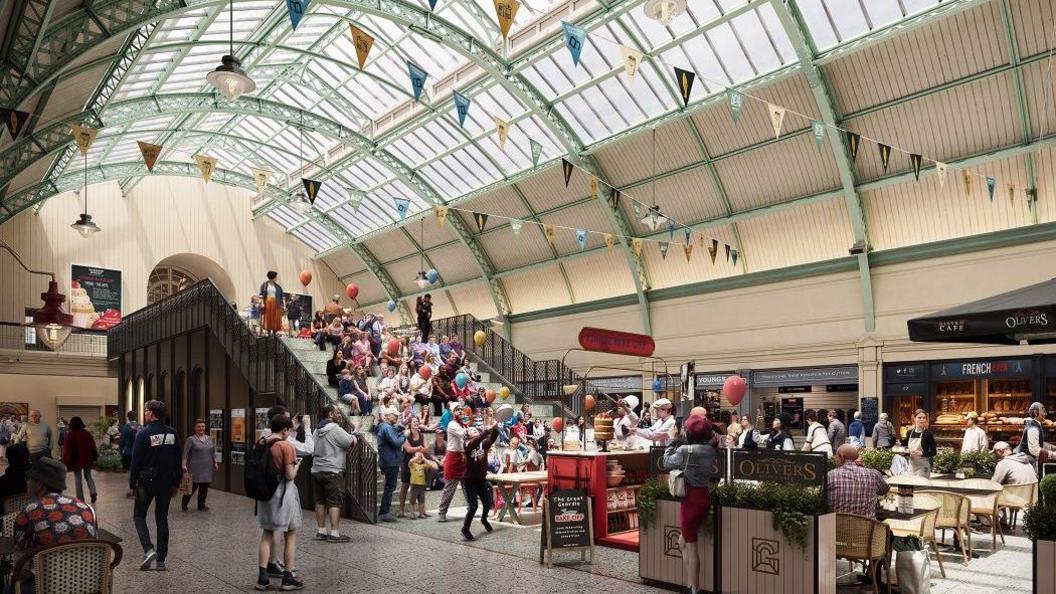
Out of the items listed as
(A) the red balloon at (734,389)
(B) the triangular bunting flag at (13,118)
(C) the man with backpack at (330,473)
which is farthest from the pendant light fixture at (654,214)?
(B) the triangular bunting flag at (13,118)

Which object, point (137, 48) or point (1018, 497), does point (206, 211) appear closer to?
point (137, 48)

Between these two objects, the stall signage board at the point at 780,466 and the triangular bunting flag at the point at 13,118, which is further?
the triangular bunting flag at the point at 13,118

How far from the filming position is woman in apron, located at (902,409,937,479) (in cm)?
1127

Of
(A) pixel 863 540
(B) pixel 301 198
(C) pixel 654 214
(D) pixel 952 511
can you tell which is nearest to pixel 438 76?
(B) pixel 301 198

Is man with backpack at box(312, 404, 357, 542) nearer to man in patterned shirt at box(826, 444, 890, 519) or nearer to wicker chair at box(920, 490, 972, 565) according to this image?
man in patterned shirt at box(826, 444, 890, 519)

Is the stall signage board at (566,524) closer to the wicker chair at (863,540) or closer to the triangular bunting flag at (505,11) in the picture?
the wicker chair at (863,540)

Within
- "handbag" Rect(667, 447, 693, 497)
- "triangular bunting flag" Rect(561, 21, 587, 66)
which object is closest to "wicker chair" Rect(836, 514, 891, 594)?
"handbag" Rect(667, 447, 693, 497)

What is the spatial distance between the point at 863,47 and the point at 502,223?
14.3 m

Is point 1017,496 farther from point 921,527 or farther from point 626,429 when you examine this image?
Result: point 626,429

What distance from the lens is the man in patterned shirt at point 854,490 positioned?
7.54m

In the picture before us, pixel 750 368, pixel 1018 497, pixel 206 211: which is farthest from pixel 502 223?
pixel 1018 497

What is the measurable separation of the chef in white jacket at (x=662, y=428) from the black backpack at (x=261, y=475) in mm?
5799

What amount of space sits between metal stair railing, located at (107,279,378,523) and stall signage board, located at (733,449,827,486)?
609cm

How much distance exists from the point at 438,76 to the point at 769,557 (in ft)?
64.2
